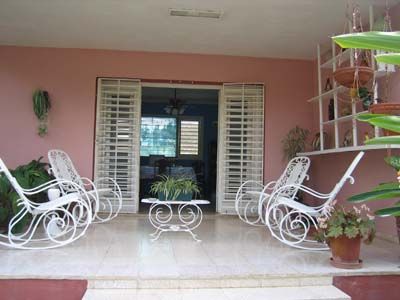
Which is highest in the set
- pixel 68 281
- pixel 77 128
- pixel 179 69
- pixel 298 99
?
pixel 179 69

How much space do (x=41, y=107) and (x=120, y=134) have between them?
1.22 m

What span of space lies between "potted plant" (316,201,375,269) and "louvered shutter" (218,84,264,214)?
3.11 m

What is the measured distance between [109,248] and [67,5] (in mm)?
2746

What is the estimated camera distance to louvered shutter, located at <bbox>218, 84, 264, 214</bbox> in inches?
254

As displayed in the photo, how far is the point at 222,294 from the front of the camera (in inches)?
114

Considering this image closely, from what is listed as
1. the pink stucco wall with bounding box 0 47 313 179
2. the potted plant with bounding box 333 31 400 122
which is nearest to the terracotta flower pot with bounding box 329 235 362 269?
the potted plant with bounding box 333 31 400 122

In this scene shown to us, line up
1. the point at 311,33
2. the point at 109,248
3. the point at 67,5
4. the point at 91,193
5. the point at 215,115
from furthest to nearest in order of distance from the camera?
the point at 215,115, the point at 311,33, the point at 91,193, the point at 67,5, the point at 109,248

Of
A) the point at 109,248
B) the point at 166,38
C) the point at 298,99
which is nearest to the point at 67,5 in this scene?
the point at 166,38

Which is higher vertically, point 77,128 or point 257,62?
point 257,62

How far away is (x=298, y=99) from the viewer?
6582mm

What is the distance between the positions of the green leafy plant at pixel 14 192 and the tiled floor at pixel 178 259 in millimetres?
604

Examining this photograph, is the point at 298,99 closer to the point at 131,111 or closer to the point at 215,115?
the point at 131,111

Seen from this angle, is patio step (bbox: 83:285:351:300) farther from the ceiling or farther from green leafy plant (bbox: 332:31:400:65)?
the ceiling

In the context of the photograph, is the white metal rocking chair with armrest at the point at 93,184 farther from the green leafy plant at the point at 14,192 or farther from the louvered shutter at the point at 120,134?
the green leafy plant at the point at 14,192
